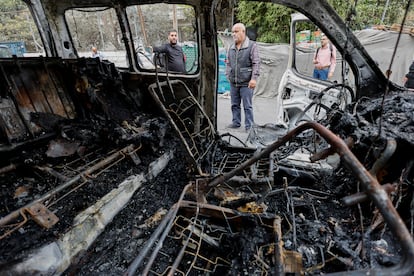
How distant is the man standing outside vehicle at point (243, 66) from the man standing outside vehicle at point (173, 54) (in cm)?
110

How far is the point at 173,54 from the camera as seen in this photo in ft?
14.3

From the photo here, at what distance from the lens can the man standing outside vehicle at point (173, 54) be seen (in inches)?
168

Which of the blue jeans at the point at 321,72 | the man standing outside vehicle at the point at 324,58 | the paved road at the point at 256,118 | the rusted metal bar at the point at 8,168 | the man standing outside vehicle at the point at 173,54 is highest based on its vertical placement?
the man standing outside vehicle at the point at 173,54

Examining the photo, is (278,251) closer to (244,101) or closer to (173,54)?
(244,101)

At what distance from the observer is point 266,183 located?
268cm

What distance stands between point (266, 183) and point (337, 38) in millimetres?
1766

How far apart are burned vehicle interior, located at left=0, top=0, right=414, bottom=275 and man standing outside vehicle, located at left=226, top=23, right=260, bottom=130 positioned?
44.6 inches

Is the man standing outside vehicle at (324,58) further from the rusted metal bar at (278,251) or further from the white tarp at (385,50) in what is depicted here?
the rusted metal bar at (278,251)

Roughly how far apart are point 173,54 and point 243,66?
1.37m

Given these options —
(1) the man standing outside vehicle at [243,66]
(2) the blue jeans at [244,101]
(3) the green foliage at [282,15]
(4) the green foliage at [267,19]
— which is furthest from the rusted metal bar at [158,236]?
(4) the green foliage at [267,19]

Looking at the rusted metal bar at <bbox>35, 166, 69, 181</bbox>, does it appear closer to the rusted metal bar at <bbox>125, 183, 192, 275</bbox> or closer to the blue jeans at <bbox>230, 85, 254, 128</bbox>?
the rusted metal bar at <bbox>125, 183, 192, 275</bbox>

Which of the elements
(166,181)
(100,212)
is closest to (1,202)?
(100,212)

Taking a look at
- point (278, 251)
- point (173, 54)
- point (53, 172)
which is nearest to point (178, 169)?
point (53, 172)

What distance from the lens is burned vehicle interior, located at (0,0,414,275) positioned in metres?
1.85
